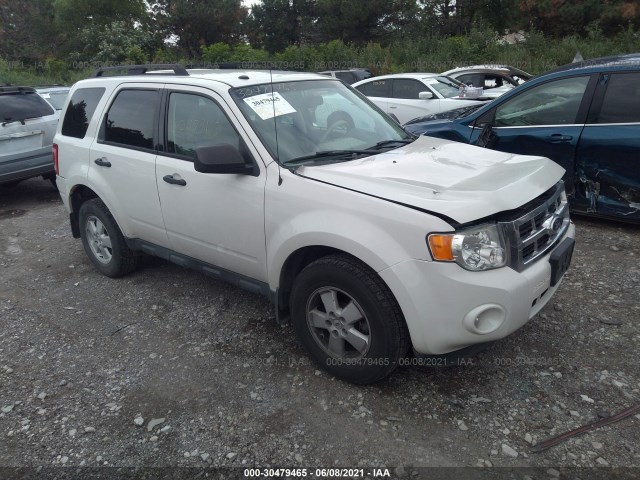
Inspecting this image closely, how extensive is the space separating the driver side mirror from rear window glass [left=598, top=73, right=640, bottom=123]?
3.76 m

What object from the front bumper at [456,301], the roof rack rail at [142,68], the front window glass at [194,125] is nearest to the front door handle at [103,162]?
the front window glass at [194,125]

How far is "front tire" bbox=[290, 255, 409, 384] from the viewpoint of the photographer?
271cm

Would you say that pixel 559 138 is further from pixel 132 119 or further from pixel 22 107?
pixel 22 107

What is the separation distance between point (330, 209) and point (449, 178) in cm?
71

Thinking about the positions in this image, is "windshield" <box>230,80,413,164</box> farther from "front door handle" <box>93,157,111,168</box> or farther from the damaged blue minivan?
the damaged blue minivan

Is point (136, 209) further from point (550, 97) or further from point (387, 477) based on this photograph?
point (550, 97)

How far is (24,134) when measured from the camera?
287 inches

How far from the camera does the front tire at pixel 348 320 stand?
2.71 metres

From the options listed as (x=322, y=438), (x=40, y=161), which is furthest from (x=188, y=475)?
(x=40, y=161)

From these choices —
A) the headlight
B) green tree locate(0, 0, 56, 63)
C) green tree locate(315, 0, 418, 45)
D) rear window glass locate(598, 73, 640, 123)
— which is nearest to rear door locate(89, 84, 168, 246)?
the headlight

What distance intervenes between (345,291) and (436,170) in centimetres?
92

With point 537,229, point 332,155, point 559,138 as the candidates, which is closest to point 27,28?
point 559,138

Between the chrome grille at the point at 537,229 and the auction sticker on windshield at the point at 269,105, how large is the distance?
5.48 ft

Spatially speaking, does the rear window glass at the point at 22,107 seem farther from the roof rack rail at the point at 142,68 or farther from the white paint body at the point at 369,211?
the white paint body at the point at 369,211
